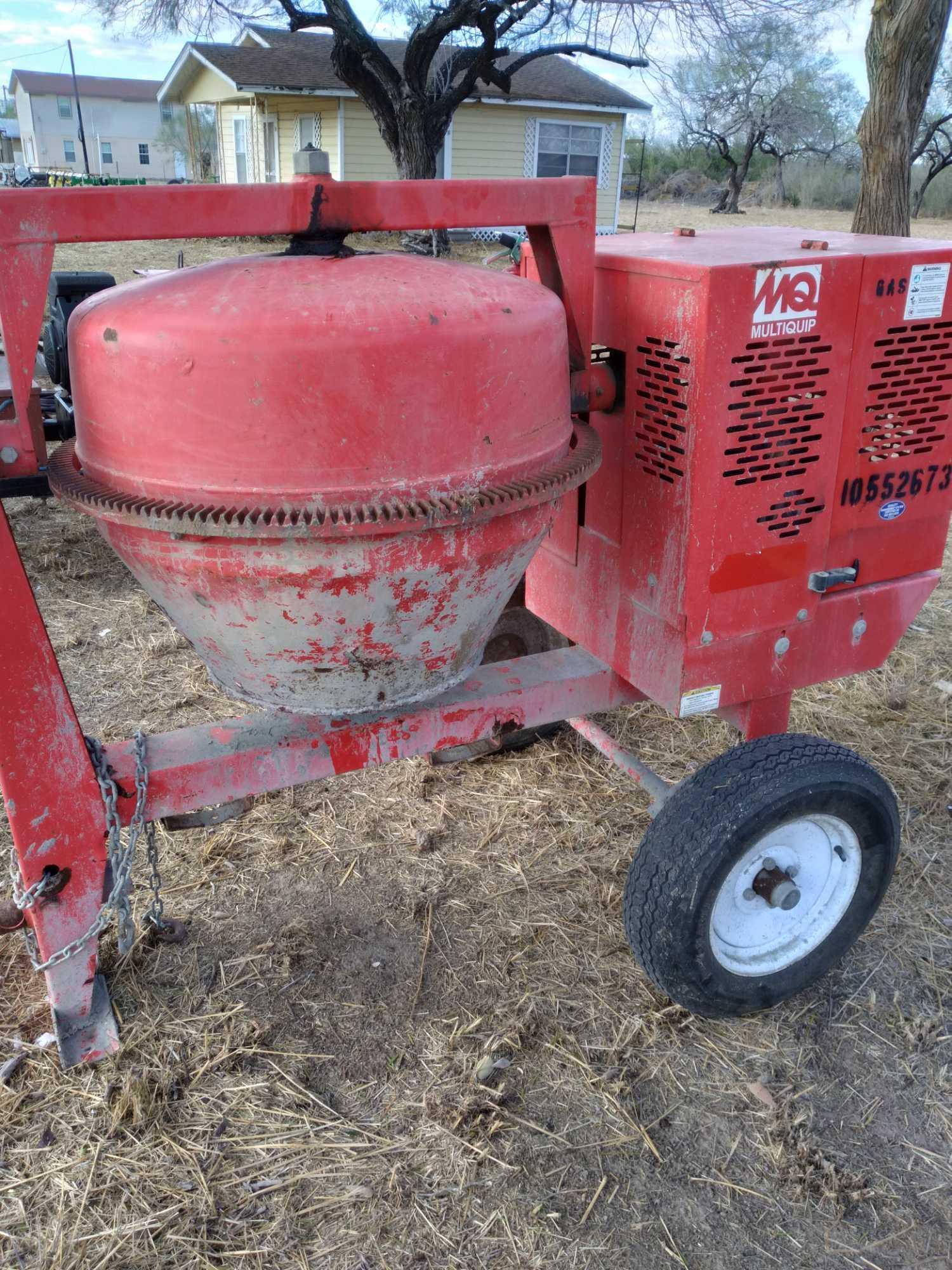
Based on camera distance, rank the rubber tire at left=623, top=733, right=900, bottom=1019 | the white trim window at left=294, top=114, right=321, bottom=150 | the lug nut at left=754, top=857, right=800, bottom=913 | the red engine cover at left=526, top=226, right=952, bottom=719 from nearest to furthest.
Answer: the red engine cover at left=526, top=226, right=952, bottom=719 < the rubber tire at left=623, top=733, right=900, bottom=1019 < the lug nut at left=754, top=857, right=800, bottom=913 < the white trim window at left=294, top=114, right=321, bottom=150

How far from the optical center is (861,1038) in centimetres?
245

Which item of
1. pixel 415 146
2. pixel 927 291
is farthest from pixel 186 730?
pixel 415 146

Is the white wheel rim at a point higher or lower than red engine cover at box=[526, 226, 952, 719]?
lower

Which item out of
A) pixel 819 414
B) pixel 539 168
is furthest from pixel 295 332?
pixel 539 168

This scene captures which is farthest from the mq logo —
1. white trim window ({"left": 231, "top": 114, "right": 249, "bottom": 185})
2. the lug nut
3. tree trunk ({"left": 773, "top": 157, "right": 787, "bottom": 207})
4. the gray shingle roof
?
tree trunk ({"left": 773, "top": 157, "right": 787, "bottom": 207})

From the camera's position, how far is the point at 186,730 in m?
2.29

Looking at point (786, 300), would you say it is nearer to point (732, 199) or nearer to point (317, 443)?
point (317, 443)

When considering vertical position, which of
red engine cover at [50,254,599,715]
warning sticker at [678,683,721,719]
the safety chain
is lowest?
the safety chain

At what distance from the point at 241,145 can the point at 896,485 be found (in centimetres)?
2633

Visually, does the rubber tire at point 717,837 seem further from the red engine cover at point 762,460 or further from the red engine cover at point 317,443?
the red engine cover at point 317,443

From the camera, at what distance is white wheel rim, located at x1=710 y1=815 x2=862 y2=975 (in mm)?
2393

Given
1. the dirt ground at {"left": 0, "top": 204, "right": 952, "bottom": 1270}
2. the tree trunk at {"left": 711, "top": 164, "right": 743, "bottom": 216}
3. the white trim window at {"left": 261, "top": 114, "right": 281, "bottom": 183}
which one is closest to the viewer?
the dirt ground at {"left": 0, "top": 204, "right": 952, "bottom": 1270}

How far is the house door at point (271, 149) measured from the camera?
2299 cm

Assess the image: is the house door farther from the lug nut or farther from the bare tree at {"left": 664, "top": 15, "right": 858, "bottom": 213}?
the lug nut
